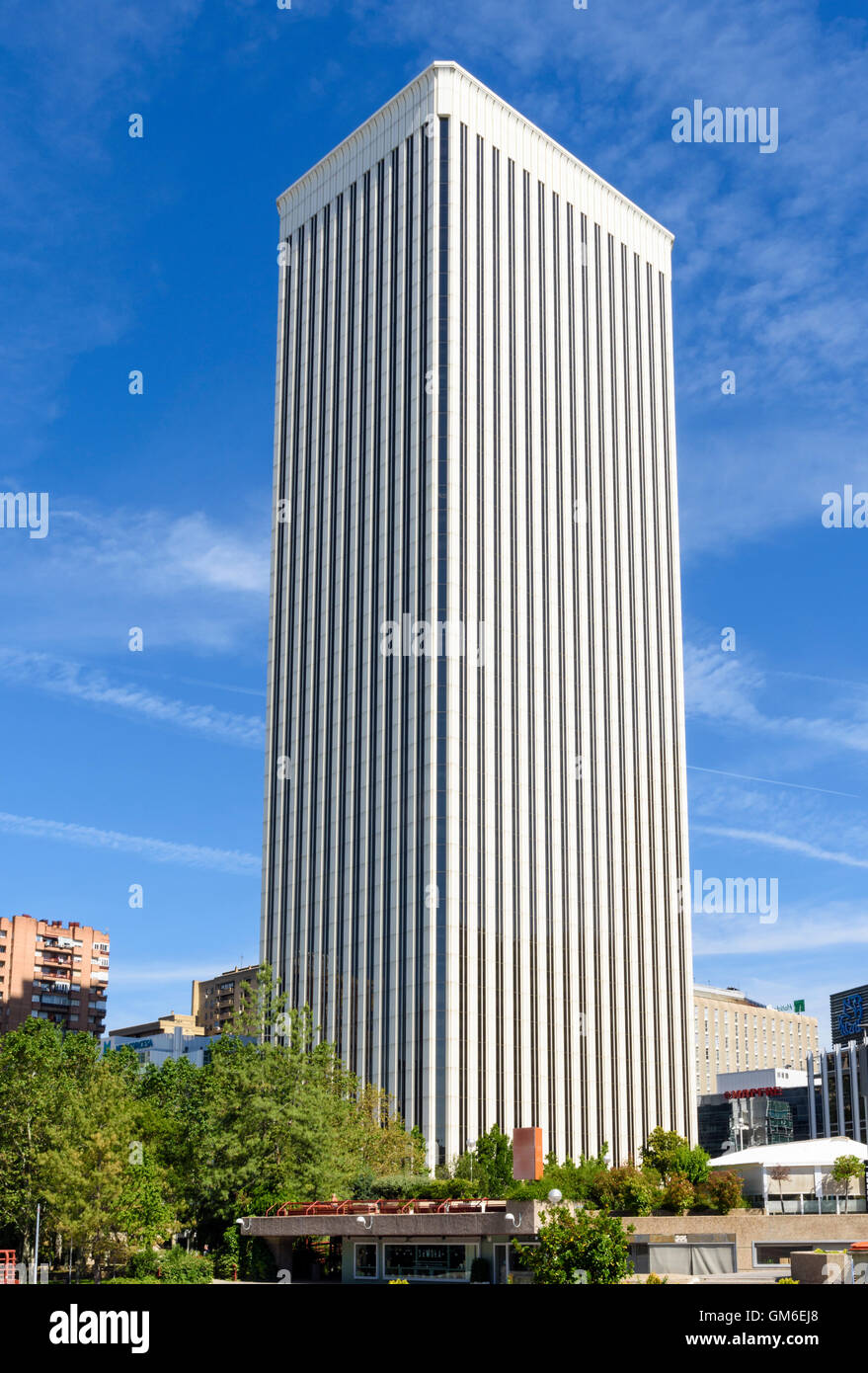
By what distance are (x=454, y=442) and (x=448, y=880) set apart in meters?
33.8

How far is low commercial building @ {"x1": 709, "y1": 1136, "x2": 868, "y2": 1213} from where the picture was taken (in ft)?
219

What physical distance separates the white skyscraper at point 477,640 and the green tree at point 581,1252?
5140 cm

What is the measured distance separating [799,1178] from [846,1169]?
3907 mm

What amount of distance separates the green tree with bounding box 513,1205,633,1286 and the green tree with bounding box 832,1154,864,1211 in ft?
100

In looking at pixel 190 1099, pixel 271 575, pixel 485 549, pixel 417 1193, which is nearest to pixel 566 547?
pixel 485 549

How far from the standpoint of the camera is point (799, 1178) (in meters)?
73.1

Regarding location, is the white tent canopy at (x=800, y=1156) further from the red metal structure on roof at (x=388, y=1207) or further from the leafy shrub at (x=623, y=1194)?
the red metal structure on roof at (x=388, y=1207)

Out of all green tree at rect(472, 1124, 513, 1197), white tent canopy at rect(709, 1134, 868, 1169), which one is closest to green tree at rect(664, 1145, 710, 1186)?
white tent canopy at rect(709, 1134, 868, 1169)

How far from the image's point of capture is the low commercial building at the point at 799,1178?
66688 millimetres

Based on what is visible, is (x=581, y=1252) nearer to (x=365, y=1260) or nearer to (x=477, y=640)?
(x=365, y=1260)

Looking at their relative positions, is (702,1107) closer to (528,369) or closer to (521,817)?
(521,817)

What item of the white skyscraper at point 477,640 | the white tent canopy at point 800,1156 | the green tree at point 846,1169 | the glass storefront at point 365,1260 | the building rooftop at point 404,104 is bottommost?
the glass storefront at point 365,1260

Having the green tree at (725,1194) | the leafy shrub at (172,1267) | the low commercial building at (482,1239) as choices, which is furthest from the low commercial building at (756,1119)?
the leafy shrub at (172,1267)

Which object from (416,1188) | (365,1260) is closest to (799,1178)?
(416,1188)
